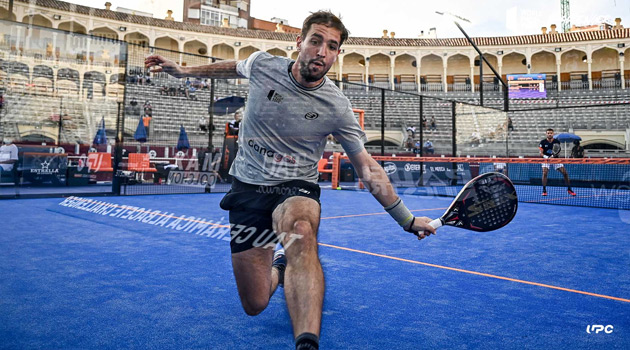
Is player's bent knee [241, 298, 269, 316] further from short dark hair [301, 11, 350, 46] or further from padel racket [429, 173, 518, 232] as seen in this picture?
short dark hair [301, 11, 350, 46]

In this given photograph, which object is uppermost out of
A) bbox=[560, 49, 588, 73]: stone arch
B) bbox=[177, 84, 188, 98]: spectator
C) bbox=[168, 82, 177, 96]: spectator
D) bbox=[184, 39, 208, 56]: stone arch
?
bbox=[184, 39, 208, 56]: stone arch

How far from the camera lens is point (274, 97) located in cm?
264

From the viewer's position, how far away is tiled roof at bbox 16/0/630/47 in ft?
137

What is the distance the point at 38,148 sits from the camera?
14.3m

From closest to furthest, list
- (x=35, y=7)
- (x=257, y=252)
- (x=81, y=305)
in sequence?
(x=257, y=252) < (x=81, y=305) < (x=35, y=7)

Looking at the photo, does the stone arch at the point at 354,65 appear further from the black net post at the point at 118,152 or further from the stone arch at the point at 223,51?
the black net post at the point at 118,152

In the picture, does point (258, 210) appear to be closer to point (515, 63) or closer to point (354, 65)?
point (354, 65)

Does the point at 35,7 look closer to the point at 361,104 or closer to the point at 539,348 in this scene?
the point at 361,104

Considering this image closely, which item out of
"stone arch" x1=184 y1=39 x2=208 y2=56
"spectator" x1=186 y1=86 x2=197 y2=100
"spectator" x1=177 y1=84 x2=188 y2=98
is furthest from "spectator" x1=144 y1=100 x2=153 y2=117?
"stone arch" x1=184 y1=39 x2=208 y2=56

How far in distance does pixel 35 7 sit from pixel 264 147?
1855 inches

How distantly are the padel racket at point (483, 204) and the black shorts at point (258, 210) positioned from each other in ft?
2.74

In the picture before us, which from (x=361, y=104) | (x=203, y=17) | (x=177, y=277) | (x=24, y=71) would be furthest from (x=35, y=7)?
(x=177, y=277)

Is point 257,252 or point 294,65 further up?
point 294,65

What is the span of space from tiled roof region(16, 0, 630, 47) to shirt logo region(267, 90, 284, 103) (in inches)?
1780
